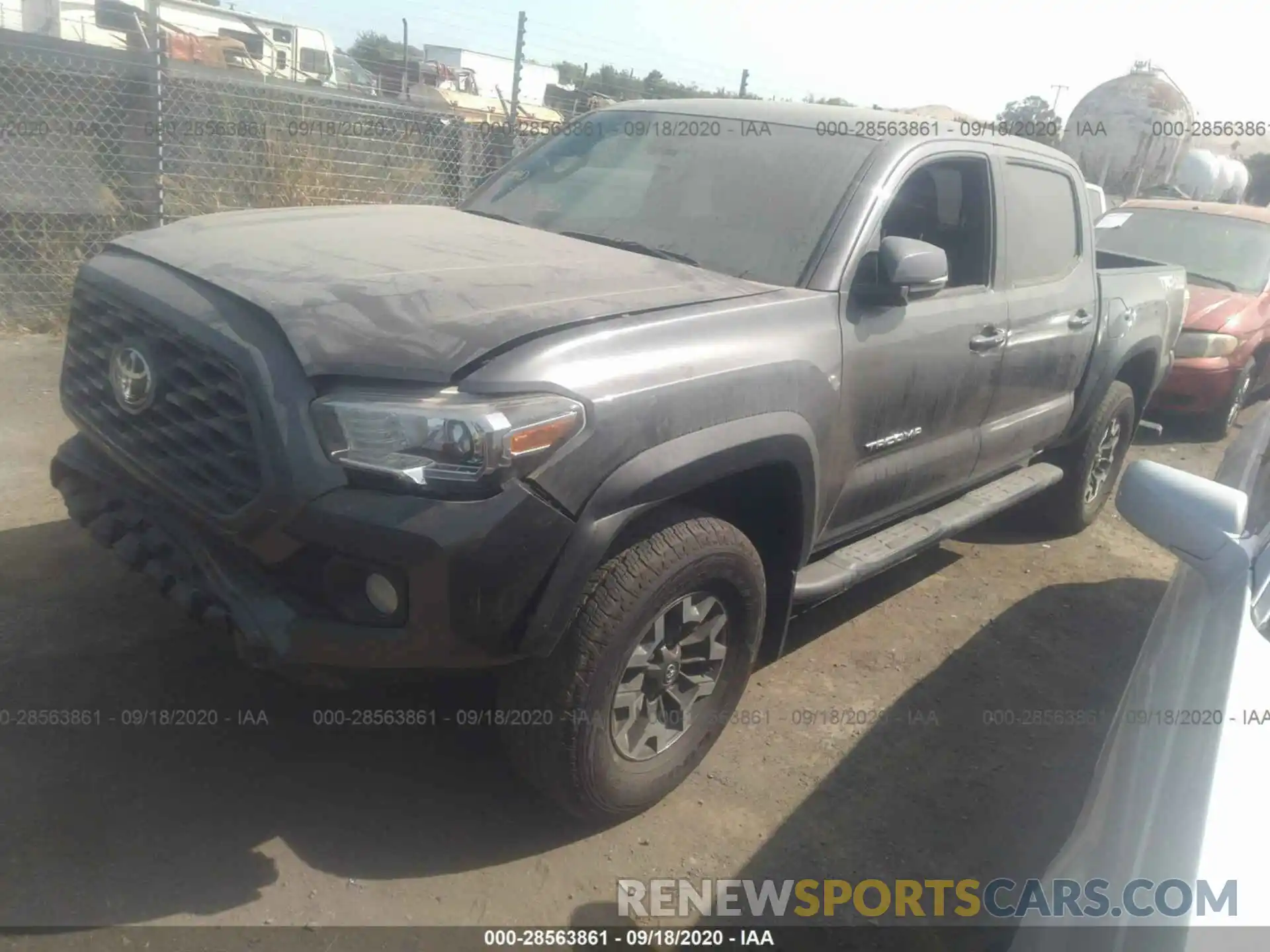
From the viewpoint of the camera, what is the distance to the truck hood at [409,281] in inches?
88.9

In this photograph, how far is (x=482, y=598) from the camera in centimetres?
219

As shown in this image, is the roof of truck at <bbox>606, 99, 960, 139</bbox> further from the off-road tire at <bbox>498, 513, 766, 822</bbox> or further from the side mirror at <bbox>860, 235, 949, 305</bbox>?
the off-road tire at <bbox>498, 513, 766, 822</bbox>

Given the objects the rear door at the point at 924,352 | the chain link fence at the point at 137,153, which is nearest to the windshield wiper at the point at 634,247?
the rear door at the point at 924,352

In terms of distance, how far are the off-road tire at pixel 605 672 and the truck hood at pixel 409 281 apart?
2.07 feet

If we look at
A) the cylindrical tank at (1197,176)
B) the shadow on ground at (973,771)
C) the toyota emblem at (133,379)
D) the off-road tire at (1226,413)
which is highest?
the cylindrical tank at (1197,176)

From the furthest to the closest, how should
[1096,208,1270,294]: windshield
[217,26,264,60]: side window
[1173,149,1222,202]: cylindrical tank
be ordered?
[1173,149,1222,202]: cylindrical tank < [217,26,264,60]: side window < [1096,208,1270,294]: windshield

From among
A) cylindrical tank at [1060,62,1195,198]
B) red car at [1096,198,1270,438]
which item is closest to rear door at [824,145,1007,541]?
red car at [1096,198,1270,438]

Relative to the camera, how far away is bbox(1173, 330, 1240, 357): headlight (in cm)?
766

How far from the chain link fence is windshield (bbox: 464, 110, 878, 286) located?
172 inches

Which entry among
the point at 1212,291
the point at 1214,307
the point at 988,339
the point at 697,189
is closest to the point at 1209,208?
the point at 1212,291

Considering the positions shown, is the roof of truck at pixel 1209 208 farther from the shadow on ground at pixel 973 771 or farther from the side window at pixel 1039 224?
the shadow on ground at pixel 973 771

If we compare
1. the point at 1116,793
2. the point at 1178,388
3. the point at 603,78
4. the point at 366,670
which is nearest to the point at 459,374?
the point at 366,670

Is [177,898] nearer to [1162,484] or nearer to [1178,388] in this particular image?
[1162,484]

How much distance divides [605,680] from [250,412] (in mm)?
1085
